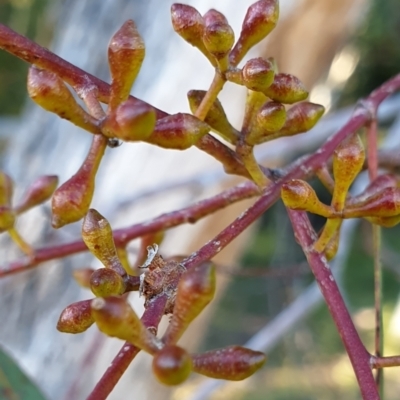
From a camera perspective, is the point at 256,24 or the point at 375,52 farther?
the point at 375,52

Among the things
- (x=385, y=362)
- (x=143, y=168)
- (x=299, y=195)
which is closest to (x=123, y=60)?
(x=299, y=195)

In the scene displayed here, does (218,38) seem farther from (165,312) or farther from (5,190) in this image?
(5,190)

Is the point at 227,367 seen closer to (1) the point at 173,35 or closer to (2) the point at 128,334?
(2) the point at 128,334

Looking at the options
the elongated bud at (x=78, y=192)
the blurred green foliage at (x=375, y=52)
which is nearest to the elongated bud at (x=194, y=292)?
the elongated bud at (x=78, y=192)

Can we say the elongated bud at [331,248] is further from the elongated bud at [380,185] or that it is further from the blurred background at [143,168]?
the blurred background at [143,168]

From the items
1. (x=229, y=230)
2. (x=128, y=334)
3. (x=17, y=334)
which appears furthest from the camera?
(x=17, y=334)

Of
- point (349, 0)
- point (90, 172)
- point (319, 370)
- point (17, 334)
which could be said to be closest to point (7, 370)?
point (90, 172)
